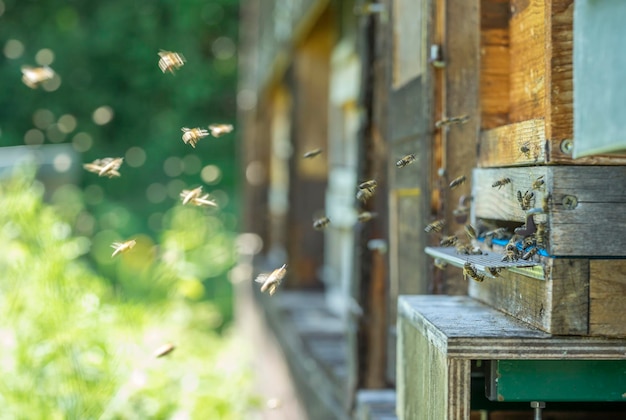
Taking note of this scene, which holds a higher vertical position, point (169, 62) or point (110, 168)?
point (169, 62)

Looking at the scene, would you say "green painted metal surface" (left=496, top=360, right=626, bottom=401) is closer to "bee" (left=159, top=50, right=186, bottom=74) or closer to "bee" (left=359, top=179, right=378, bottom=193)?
"bee" (left=359, top=179, right=378, bottom=193)

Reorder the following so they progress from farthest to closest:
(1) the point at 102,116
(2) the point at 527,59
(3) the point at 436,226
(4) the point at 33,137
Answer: (4) the point at 33,137, (1) the point at 102,116, (3) the point at 436,226, (2) the point at 527,59

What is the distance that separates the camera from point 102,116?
17.5 metres

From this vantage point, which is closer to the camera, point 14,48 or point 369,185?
point 369,185

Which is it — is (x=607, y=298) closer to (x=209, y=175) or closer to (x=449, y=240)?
(x=449, y=240)

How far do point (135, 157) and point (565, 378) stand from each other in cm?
1684

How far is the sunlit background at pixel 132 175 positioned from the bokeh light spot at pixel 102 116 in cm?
4

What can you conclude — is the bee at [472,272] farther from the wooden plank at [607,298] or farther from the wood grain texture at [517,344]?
the wooden plank at [607,298]

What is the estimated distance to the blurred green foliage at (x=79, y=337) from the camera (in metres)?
4.30

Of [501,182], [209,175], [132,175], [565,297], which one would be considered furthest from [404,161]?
[132,175]

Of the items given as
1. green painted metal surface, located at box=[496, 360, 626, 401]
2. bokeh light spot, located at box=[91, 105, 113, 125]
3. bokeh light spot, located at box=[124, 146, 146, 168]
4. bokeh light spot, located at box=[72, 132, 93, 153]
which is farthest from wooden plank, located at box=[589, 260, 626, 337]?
bokeh light spot, located at box=[72, 132, 93, 153]

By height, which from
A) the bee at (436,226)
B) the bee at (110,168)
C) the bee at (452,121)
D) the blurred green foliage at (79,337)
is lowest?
the blurred green foliage at (79,337)

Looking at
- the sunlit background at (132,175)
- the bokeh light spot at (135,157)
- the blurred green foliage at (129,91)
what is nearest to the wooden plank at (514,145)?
the sunlit background at (132,175)

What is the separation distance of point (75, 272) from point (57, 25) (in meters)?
13.8
